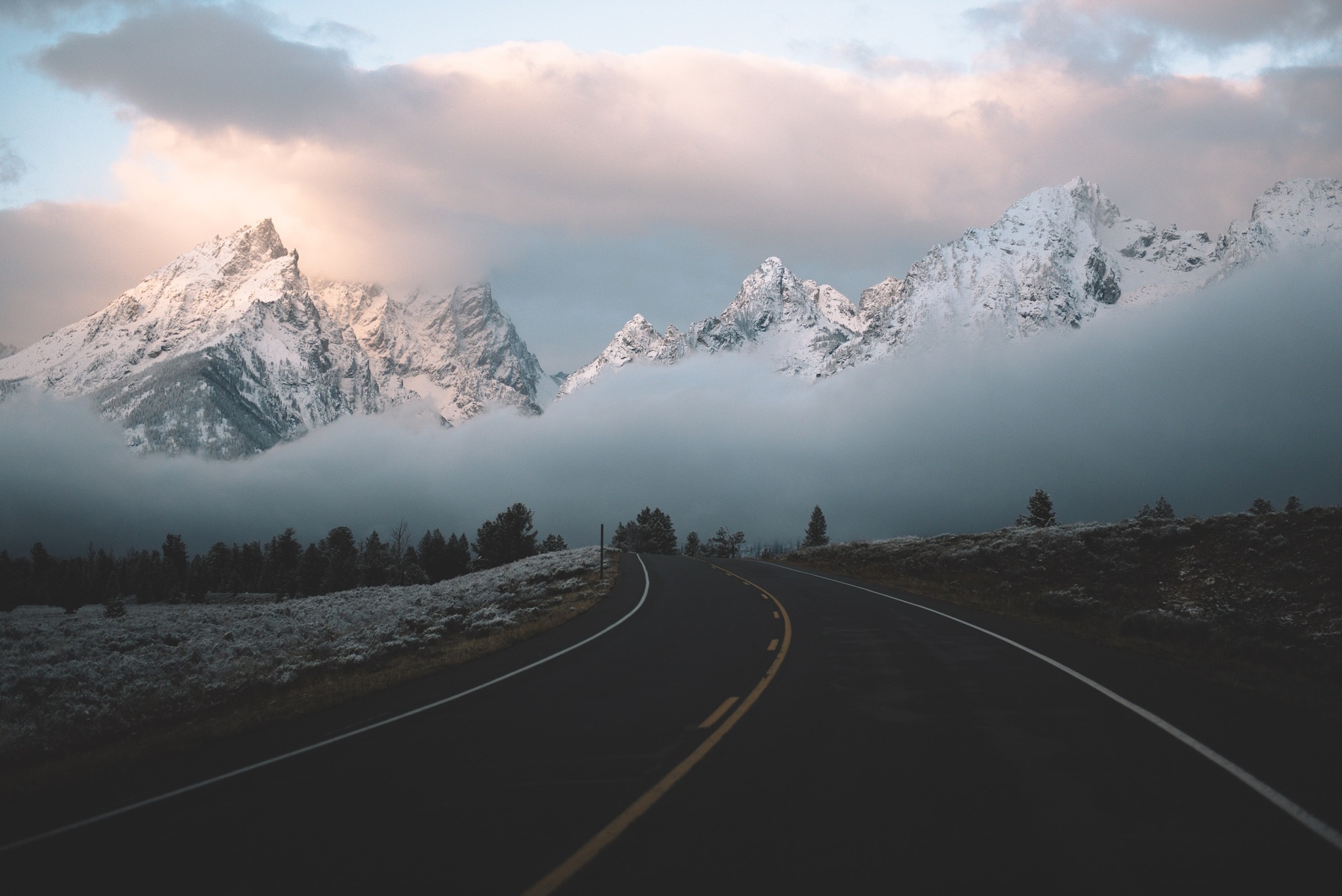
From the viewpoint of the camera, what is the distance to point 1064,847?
5.19m

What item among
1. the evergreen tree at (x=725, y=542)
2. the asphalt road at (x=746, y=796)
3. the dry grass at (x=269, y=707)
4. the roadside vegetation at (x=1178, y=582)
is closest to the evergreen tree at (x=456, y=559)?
the evergreen tree at (x=725, y=542)

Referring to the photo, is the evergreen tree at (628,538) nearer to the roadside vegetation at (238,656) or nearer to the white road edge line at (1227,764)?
the roadside vegetation at (238,656)

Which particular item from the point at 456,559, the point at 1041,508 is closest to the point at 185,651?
the point at 1041,508

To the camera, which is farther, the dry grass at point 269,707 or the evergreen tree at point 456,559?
the evergreen tree at point 456,559

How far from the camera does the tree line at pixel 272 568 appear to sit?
10238 centimetres

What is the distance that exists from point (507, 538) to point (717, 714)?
96846mm

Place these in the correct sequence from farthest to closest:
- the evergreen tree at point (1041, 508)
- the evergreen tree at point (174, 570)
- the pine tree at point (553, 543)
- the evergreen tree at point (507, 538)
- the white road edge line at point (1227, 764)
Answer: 1. the pine tree at point (553, 543)
2. the evergreen tree at point (174, 570)
3. the evergreen tree at point (507, 538)
4. the evergreen tree at point (1041, 508)
5. the white road edge line at point (1227, 764)

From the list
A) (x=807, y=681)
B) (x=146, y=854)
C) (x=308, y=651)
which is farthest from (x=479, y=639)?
(x=146, y=854)

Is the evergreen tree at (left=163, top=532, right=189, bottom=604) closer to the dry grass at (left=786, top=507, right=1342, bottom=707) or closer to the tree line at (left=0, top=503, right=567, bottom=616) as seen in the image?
the tree line at (left=0, top=503, right=567, bottom=616)

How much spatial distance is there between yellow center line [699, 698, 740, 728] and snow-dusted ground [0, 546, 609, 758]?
32.2 feet

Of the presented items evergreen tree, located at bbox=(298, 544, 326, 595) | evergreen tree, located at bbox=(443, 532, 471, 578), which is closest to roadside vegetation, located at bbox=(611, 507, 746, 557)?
evergreen tree, located at bbox=(443, 532, 471, 578)

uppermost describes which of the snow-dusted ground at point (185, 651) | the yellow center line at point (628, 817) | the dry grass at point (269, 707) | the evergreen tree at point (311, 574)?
the yellow center line at point (628, 817)

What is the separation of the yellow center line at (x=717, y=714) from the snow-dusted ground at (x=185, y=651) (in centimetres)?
983

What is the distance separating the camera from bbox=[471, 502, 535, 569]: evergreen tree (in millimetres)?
101500
